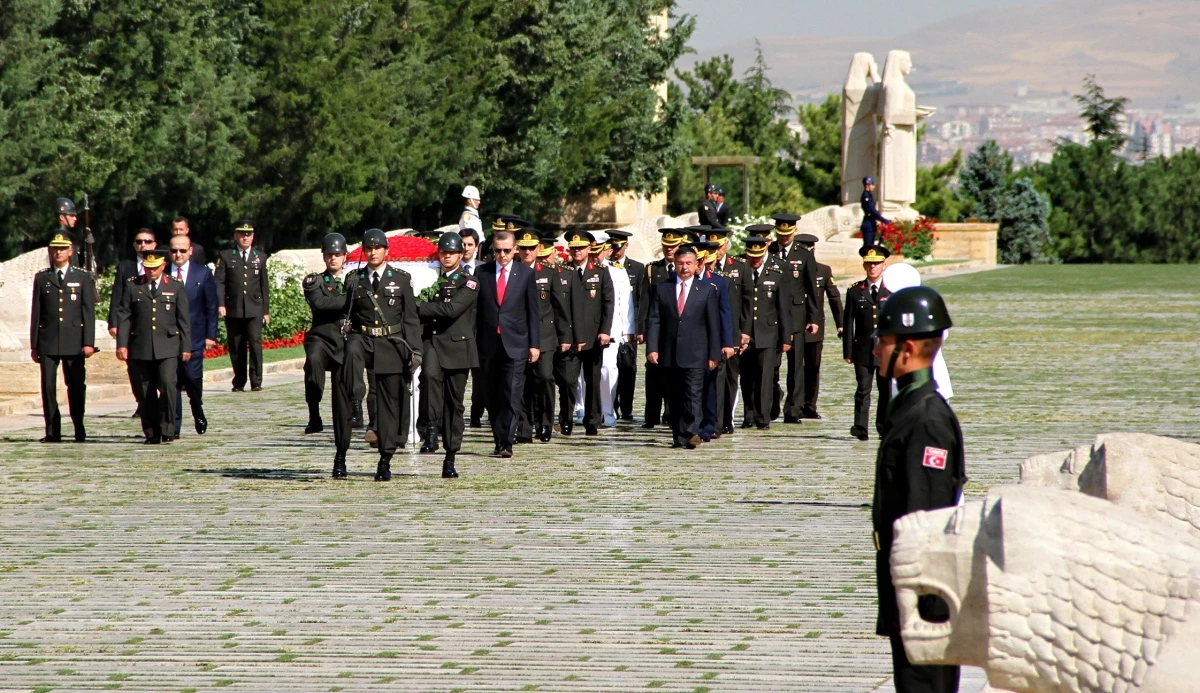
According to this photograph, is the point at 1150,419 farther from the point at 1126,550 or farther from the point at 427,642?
the point at 1126,550

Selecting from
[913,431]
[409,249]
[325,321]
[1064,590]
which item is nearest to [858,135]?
[409,249]

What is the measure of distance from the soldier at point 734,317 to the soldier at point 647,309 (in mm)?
345

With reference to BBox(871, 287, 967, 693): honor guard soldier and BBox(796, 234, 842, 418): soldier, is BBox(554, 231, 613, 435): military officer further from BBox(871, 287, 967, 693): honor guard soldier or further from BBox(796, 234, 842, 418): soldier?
BBox(871, 287, 967, 693): honor guard soldier

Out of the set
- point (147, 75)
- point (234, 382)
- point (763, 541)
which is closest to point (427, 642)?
point (763, 541)

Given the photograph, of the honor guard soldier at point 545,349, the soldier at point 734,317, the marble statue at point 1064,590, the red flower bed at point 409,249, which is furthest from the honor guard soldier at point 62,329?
the marble statue at point 1064,590

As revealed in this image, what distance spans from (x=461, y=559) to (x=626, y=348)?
704cm

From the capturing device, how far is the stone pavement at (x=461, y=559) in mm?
7000

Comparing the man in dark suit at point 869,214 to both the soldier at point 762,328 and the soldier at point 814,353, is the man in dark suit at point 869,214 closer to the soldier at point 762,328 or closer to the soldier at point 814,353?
the soldier at point 814,353

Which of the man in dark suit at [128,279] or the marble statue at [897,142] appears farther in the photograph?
the marble statue at [897,142]

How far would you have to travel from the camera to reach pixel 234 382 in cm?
1889

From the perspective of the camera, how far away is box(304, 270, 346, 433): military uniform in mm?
12720

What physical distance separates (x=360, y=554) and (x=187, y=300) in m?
5.86

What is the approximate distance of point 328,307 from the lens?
12.7 m

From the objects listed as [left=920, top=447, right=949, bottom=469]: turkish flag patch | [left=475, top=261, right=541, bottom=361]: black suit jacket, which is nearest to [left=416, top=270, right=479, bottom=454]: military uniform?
[left=475, top=261, right=541, bottom=361]: black suit jacket
